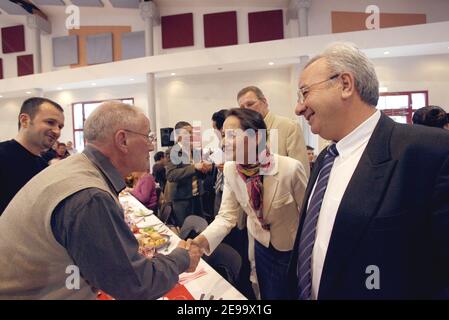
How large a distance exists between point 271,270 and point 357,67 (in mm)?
1096

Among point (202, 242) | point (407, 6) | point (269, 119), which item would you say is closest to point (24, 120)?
point (202, 242)

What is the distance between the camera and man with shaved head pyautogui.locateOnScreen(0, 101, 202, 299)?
29.0 inches

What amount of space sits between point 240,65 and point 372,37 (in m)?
2.96

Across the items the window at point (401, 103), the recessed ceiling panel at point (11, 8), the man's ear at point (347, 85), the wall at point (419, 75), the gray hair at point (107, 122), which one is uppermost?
the recessed ceiling panel at point (11, 8)

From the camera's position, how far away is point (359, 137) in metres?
0.83

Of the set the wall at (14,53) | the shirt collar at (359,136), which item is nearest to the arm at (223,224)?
the shirt collar at (359,136)

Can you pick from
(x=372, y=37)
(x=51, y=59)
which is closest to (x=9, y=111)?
(x=51, y=59)

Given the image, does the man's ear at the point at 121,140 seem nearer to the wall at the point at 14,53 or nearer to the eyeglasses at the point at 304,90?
the eyeglasses at the point at 304,90

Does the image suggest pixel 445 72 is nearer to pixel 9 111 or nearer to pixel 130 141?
pixel 130 141

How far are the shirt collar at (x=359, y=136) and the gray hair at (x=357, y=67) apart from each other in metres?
0.05

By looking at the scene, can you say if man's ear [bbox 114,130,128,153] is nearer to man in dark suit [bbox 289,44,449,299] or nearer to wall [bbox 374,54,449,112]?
man in dark suit [bbox 289,44,449,299]

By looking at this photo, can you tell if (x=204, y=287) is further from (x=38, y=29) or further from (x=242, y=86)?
(x=38, y=29)

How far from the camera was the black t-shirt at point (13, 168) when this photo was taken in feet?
5.62

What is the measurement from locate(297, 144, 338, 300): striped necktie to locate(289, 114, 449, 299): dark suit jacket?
5.5 inches
